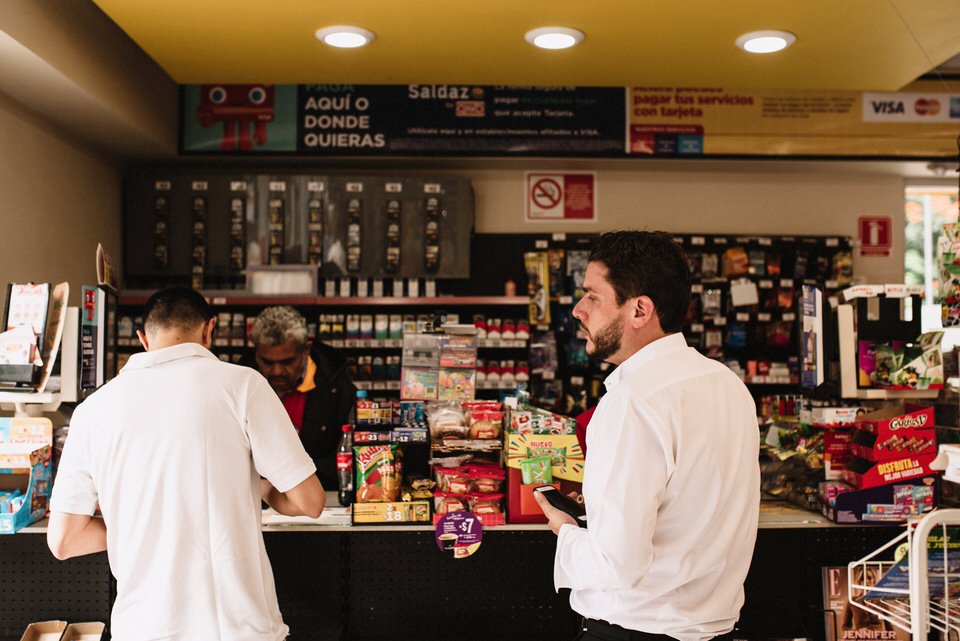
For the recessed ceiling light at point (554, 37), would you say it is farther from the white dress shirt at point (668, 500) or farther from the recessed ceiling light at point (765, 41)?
the white dress shirt at point (668, 500)

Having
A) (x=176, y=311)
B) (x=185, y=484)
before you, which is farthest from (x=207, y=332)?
(x=185, y=484)

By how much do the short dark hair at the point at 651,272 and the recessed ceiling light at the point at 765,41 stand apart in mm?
2912

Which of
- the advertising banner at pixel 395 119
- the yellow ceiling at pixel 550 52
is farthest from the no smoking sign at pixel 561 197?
the yellow ceiling at pixel 550 52

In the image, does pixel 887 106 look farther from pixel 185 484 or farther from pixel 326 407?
pixel 185 484

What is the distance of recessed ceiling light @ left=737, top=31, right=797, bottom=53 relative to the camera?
14.5ft

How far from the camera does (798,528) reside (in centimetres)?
330

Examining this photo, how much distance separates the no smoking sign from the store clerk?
2.42 m

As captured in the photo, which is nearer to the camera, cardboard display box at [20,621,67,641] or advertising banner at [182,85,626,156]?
cardboard display box at [20,621,67,641]

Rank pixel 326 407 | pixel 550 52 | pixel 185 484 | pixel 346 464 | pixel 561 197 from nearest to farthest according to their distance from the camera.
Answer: pixel 185 484, pixel 346 464, pixel 326 407, pixel 550 52, pixel 561 197

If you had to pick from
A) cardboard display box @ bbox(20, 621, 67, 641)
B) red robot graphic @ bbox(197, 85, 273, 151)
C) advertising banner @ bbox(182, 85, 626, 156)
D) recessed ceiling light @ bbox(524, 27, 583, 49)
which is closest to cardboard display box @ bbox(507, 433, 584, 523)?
cardboard display box @ bbox(20, 621, 67, 641)

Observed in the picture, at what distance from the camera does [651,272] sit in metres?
2.01

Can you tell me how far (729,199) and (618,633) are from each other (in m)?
5.02

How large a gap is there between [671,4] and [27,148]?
139 inches

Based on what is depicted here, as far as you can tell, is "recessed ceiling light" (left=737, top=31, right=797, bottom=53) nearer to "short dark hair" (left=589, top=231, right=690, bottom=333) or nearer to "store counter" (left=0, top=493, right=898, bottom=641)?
"store counter" (left=0, top=493, right=898, bottom=641)
